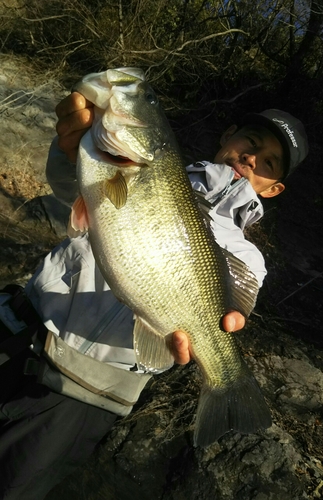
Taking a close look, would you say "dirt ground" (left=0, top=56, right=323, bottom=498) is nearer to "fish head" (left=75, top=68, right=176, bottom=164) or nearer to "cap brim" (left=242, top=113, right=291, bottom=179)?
"cap brim" (left=242, top=113, right=291, bottom=179)

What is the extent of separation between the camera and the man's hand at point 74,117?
5.50ft

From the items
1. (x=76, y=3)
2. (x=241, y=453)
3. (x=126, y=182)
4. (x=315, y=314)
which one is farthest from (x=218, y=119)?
(x=126, y=182)

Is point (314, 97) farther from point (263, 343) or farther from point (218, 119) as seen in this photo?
point (263, 343)

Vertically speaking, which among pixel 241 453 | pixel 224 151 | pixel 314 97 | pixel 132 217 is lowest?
pixel 241 453

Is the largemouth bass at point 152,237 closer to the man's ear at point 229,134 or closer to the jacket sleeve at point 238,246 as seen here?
the jacket sleeve at point 238,246

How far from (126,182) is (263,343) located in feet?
9.56

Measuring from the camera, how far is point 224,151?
2875 millimetres

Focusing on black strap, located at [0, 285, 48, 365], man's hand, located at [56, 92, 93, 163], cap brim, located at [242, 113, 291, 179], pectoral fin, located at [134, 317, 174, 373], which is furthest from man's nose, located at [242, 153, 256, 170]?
black strap, located at [0, 285, 48, 365]

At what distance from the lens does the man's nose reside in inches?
109

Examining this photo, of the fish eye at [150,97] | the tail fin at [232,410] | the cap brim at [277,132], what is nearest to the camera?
the fish eye at [150,97]

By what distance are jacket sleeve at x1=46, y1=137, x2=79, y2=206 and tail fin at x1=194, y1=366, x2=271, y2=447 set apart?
1158mm

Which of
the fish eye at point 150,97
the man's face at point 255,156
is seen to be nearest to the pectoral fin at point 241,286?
the fish eye at point 150,97

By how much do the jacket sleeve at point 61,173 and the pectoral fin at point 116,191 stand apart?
1.59ft

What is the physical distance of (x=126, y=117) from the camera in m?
1.70
